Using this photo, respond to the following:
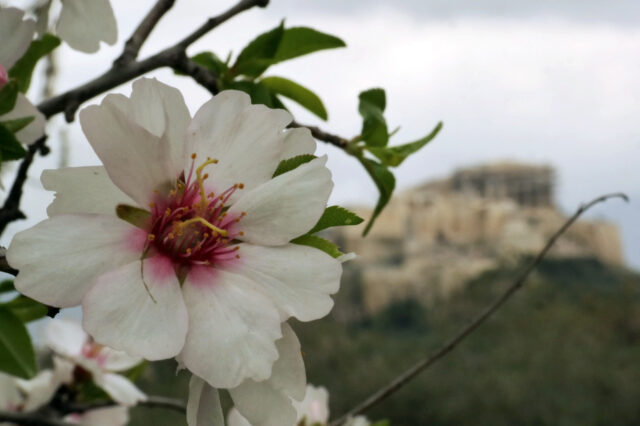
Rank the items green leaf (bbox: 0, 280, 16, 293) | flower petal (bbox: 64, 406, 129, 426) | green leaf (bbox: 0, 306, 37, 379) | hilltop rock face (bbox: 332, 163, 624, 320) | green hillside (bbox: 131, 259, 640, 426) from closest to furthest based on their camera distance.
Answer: green leaf (bbox: 0, 306, 37, 379), green leaf (bbox: 0, 280, 16, 293), flower petal (bbox: 64, 406, 129, 426), green hillside (bbox: 131, 259, 640, 426), hilltop rock face (bbox: 332, 163, 624, 320)

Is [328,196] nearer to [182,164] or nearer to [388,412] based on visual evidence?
[182,164]

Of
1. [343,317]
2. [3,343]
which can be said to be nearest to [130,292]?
[3,343]

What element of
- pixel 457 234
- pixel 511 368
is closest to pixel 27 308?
pixel 511 368

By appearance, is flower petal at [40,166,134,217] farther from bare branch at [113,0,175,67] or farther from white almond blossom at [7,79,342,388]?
bare branch at [113,0,175,67]

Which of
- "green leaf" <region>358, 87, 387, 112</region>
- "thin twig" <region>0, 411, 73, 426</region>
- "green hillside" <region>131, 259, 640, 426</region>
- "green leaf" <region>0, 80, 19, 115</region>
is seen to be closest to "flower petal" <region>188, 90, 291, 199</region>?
"green leaf" <region>0, 80, 19, 115</region>

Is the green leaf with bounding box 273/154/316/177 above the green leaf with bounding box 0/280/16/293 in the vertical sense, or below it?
above

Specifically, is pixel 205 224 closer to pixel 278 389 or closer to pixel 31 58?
pixel 278 389

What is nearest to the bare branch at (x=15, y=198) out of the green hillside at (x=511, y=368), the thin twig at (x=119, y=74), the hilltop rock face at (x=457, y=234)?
the thin twig at (x=119, y=74)
